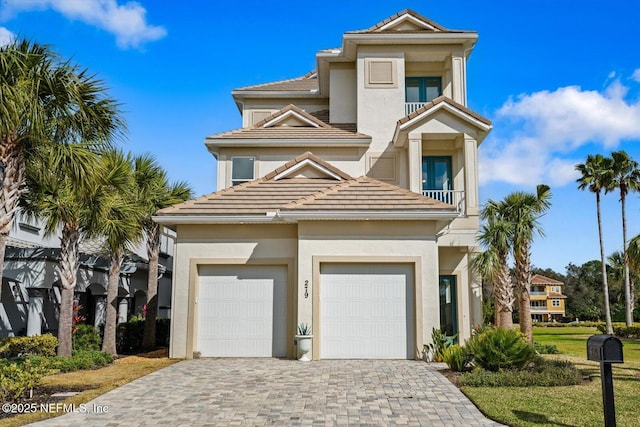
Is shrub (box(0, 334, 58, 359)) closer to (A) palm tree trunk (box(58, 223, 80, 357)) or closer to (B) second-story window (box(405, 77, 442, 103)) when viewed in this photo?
(A) palm tree trunk (box(58, 223, 80, 357))

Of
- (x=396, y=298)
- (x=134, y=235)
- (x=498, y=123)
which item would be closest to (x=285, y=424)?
(x=396, y=298)

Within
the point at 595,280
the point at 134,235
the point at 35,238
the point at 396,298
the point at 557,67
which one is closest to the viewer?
the point at 396,298

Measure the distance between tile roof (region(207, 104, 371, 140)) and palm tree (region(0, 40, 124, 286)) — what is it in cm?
862

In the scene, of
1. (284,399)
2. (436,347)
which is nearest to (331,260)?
(436,347)

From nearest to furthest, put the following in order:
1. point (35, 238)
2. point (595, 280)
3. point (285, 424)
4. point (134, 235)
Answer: point (285, 424), point (134, 235), point (35, 238), point (595, 280)

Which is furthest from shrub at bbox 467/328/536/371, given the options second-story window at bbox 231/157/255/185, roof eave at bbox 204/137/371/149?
second-story window at bbox 231/157/255/185

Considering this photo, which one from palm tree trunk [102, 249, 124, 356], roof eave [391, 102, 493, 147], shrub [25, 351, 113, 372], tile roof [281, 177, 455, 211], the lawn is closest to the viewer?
the lawn

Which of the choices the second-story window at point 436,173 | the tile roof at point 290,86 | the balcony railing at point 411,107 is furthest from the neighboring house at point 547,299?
the balcony railing at point 411,107

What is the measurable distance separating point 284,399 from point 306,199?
7.15m

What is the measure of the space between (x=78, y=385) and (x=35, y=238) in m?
11.3

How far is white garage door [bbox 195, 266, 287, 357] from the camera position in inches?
602

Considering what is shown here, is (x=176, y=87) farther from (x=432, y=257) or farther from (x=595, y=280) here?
(x=595, y=280)

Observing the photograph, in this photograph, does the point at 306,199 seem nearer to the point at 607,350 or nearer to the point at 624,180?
the point at 607,350

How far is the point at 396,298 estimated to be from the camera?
1489 centimetres
